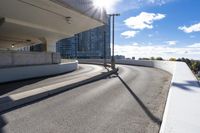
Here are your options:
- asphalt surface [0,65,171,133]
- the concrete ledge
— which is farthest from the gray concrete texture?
asphalt surface [0,65,171,133]

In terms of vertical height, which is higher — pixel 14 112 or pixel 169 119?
pixel 169 119

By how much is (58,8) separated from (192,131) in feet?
54.0

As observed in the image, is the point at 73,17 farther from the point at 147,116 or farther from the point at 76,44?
the point at 76,44

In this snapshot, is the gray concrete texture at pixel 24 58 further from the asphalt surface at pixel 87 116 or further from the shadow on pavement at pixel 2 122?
the shadow on pavement at pixel 2 122

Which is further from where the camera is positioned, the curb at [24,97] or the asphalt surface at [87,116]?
the curb at [24,97]

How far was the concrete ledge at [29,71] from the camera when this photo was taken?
1600cm

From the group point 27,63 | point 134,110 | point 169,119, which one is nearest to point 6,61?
point 27,63

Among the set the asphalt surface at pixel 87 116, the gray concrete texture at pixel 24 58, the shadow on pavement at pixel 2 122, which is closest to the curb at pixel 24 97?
the asphalt surface at pixel 87 116

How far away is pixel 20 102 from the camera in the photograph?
9352mm

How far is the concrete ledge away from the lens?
16000 mm

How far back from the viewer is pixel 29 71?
735 inches

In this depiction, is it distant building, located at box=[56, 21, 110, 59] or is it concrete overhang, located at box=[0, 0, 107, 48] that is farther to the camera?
distant building, located at box=[56, 21, 110, 59]

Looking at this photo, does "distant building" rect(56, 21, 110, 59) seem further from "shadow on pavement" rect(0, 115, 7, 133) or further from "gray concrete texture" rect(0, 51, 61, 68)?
"shadow on pavement" rect(0, 115, 7, 133)

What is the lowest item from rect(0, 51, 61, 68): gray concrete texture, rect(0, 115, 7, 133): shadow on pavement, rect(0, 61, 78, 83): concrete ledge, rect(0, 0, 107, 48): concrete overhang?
rect(0, 115, 7, 133): shadow on pavement
